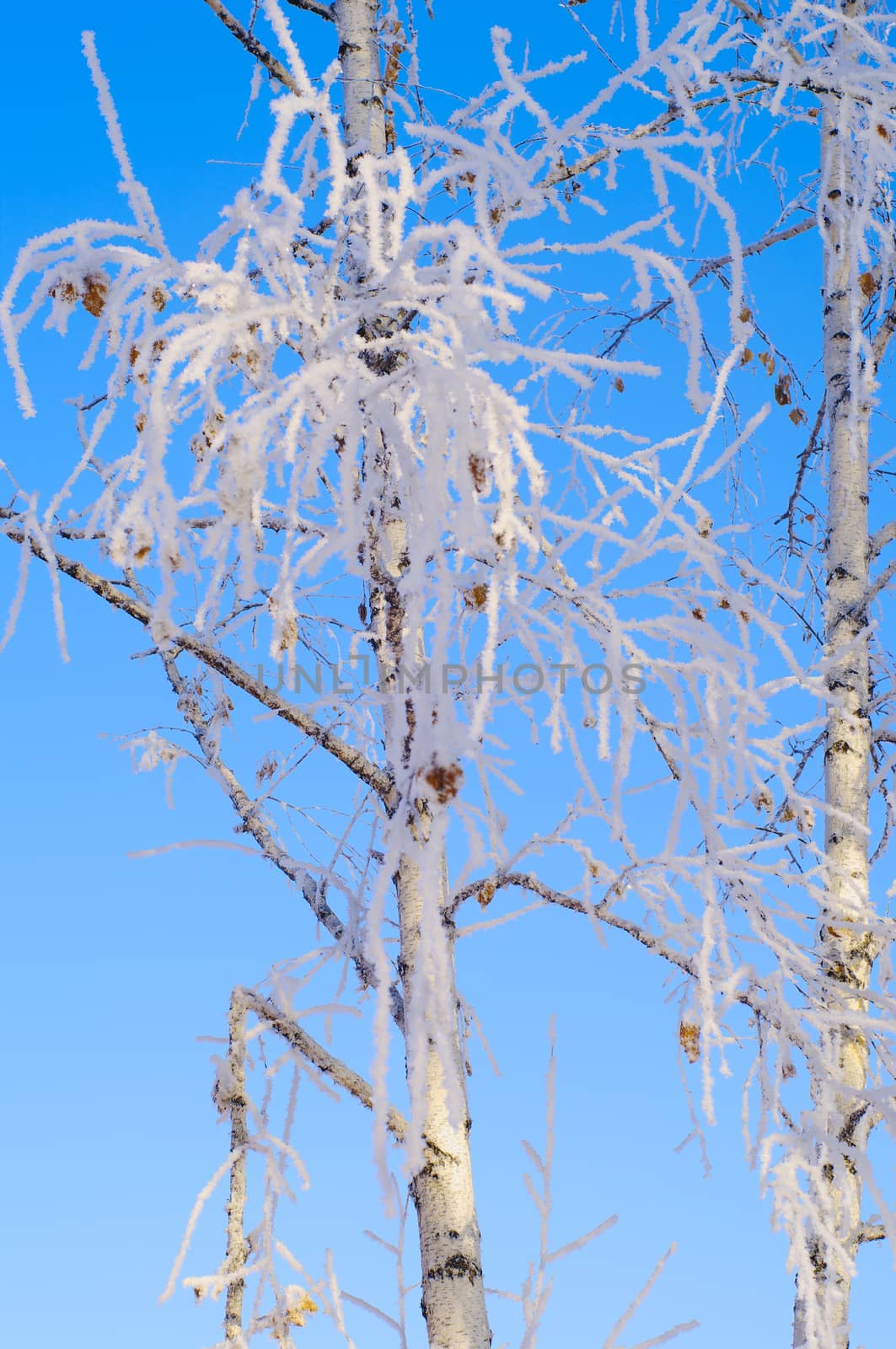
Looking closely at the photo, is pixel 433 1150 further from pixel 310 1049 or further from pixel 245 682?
pixel 245 682

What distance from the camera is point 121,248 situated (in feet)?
6.91

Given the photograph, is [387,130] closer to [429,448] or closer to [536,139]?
[536,139]

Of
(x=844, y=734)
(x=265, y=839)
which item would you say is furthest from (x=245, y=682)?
(x=844, y=734)

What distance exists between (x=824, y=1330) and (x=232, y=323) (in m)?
2.54

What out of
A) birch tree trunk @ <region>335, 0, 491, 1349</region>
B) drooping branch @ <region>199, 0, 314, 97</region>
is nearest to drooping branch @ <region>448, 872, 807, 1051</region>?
birch tree trunk @ <region>335, 0, 491, 1349</region>

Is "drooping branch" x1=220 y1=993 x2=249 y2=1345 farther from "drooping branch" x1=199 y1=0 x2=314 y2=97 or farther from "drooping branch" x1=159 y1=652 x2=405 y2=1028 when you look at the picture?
"drooping branch" x1=199 y1=0 x2=314 y2=97

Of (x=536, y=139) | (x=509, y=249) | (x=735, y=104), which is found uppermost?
(x=735, y=104)

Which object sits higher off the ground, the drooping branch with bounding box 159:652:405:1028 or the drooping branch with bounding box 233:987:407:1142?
the drooping branch with bounding box 159:652:405:1028

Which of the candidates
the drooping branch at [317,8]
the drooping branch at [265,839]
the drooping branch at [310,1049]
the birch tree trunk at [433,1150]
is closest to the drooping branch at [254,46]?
the drooping branch at [317,8]

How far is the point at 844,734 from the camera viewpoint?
4.00 m

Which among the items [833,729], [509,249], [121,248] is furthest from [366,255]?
[833,729]

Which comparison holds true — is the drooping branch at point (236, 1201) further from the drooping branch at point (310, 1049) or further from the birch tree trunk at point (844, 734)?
the birch tree trunk at point (844, 734)

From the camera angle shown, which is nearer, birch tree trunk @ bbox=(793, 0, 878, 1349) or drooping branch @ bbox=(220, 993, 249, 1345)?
drooping branch @ bbox=(220, 993, 249, 1345)

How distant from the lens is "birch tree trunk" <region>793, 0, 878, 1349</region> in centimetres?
309
